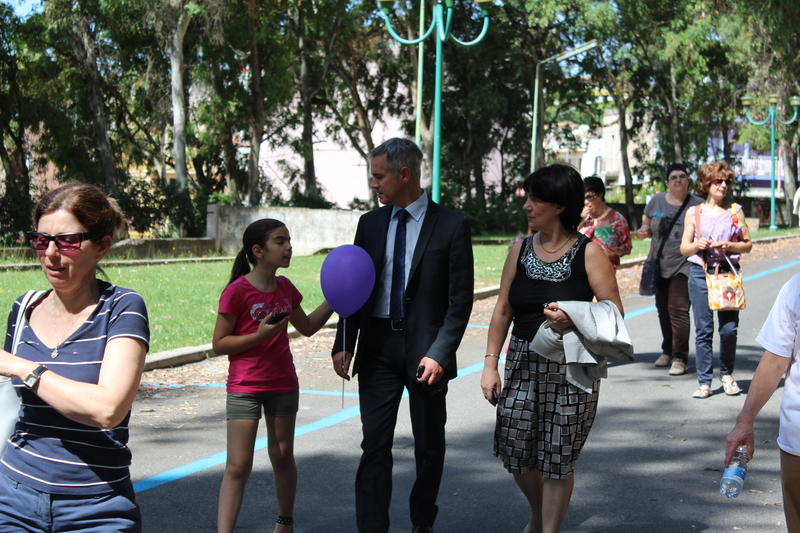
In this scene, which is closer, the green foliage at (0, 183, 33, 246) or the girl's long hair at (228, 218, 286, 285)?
the girl's long hair at (228, 218, 286, 285)

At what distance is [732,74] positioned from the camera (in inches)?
1563

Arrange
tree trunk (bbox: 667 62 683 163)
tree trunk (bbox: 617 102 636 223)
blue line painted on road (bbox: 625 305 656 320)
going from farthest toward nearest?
tree trunk (bbox: 667 62 683 163)
tree trunk (bbox: 617 102 636 223)
blue line painted on road (bbox: 625 305 656 320)

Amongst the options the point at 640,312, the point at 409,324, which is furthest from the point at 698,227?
the point at 640,312

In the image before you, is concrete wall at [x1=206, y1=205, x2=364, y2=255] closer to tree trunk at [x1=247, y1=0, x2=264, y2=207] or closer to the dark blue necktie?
tree trunk at [x1=247, y1=0, x2=264, y2=207]

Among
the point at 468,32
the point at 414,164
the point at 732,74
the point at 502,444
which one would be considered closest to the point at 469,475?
the point at 502,444

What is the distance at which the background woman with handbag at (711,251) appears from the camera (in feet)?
23.0

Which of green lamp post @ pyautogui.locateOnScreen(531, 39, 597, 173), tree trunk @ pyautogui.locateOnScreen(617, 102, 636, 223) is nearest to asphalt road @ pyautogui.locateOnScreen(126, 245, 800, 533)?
green lamp post @ pyautogui.locateOnScreen(531, 39, 597, 173)

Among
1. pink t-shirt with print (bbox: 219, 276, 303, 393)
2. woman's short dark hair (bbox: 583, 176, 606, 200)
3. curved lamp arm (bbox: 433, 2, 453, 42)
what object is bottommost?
pink t-shirt with print (bbox: 219, 276, 303, 393)

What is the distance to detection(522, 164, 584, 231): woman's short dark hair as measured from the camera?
3.89 metres

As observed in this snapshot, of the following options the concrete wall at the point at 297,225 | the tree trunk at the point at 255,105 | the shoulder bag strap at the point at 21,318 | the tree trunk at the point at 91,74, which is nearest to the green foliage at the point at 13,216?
the tree trunk at the point at 91,74

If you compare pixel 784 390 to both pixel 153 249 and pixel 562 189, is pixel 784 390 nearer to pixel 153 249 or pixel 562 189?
pixel 562 189

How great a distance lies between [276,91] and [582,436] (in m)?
26.2

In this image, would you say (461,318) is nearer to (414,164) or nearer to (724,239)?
(414,164)

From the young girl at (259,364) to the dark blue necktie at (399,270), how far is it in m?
0.40
